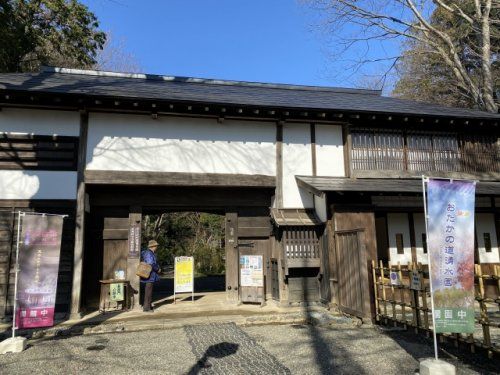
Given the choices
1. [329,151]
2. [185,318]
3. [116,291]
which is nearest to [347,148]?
[329,151]

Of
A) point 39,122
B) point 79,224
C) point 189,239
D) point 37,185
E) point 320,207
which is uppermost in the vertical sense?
point 39,122

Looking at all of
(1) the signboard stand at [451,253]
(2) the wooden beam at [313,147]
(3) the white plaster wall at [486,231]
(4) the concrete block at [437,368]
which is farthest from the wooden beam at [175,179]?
(3) the white plaster wall at [486,231]

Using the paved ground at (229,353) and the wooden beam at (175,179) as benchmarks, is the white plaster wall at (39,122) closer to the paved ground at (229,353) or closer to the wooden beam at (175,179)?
the wooden beam at (175,179)

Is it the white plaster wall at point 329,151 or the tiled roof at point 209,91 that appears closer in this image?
the tiled roof at point 209,91

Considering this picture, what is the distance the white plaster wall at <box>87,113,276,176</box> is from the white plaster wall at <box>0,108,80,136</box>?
46cm

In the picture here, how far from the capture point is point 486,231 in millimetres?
10898

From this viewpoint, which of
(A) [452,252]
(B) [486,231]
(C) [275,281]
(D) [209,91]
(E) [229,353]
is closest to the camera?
(A) [452,252]

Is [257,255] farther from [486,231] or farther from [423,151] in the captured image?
[486,231]

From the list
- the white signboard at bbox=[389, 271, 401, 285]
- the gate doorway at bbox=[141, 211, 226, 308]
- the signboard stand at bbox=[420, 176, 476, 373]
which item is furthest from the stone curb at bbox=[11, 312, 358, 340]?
the gate doorway at bbox=[141, 211, 226, 308]

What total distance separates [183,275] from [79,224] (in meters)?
3.22

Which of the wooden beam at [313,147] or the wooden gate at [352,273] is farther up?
the wooden beam at [313,147]

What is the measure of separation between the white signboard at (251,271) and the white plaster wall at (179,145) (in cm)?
227

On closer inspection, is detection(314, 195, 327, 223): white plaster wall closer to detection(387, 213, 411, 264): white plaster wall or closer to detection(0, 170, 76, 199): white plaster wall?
detection(387, 213, 411, 264): white plaster wall

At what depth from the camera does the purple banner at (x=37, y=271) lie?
21.0 feet
